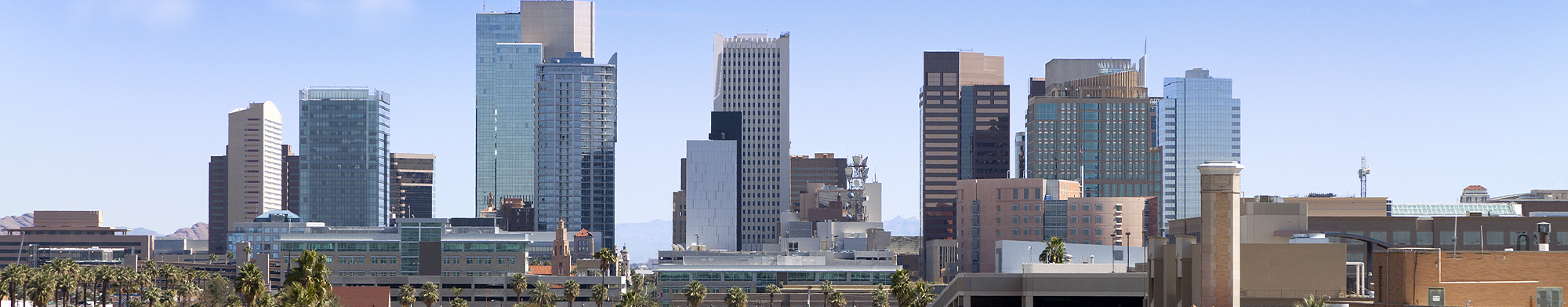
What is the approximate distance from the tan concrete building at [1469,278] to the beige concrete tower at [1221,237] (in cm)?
690

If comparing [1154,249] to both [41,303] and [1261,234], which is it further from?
[41,303]

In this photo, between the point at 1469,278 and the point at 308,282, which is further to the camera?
the point at 308,282

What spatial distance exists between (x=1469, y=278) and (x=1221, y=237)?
11.8m

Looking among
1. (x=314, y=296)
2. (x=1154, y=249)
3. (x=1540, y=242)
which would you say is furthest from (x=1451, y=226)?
(x=314, y=296)

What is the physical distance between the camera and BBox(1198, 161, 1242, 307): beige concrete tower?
79.0 meters

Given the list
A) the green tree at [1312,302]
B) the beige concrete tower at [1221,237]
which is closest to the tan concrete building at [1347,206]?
the beige concrete tower at [1221,237]

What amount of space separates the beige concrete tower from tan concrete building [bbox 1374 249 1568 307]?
6.90 meters

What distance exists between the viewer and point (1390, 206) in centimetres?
15238

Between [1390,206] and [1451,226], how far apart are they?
20.2 m

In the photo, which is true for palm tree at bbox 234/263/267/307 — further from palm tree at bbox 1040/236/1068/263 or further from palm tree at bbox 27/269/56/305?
palm tree at bbox 1040/236/1068/263

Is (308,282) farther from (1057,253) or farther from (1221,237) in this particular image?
(1221,237)

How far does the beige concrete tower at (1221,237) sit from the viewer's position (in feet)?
259

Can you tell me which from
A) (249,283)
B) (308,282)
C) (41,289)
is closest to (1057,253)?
(308,282)

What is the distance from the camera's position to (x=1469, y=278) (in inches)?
2960
